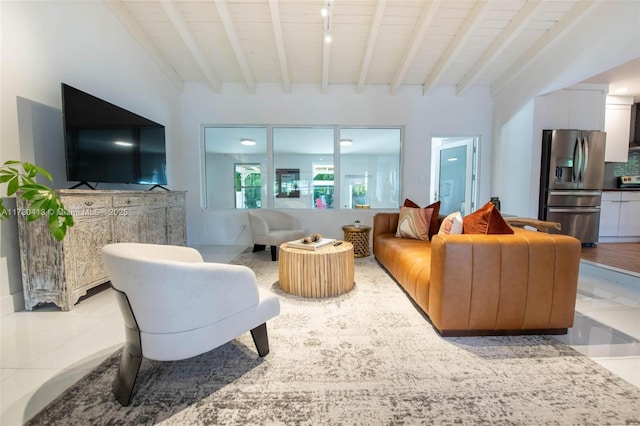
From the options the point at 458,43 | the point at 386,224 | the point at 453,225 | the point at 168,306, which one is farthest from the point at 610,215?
the point at 168,306

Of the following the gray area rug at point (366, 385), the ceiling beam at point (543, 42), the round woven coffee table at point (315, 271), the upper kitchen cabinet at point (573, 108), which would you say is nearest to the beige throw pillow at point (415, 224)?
the round woven coffee table at point (315, 271)

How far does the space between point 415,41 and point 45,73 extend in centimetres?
404

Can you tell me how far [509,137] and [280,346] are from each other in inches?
195

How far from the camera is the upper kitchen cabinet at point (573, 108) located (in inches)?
161

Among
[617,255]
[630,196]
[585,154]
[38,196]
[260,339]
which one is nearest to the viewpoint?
[260,339]

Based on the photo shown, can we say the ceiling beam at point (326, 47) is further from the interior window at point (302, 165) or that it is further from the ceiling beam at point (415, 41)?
the ceiling beam at point (415, 41)

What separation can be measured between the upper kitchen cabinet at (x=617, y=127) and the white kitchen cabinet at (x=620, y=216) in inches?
26.3

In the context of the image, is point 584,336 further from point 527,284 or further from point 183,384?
point 183,384

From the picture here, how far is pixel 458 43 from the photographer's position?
3.63 meters

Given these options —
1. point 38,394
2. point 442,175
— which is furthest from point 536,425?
point 442,175

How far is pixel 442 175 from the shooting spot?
5871mm

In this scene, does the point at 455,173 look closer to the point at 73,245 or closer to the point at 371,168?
the point at 371,168

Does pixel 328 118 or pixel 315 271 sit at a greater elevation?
pixel 328 118

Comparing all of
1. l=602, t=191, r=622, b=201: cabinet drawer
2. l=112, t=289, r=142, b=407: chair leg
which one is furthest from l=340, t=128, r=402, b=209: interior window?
l=112, t=289, r=142, b=407: chair leg
